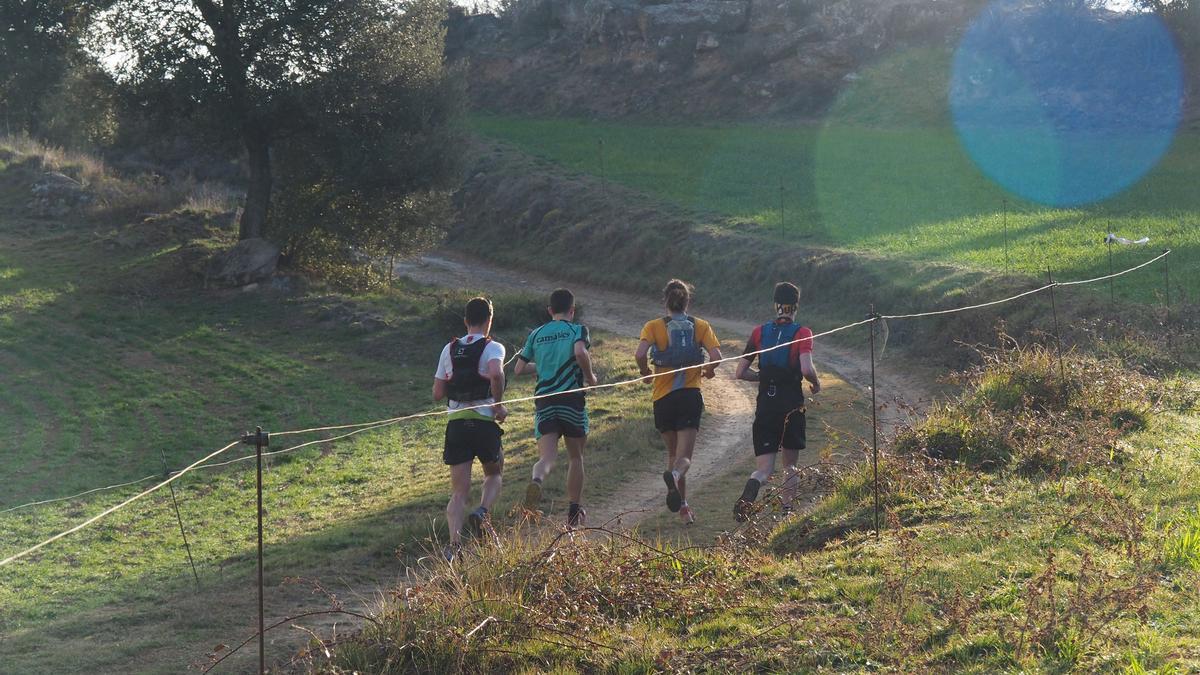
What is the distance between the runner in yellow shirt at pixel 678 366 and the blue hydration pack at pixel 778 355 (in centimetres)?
41

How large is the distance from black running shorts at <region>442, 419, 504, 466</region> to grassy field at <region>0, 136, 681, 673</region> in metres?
0.87

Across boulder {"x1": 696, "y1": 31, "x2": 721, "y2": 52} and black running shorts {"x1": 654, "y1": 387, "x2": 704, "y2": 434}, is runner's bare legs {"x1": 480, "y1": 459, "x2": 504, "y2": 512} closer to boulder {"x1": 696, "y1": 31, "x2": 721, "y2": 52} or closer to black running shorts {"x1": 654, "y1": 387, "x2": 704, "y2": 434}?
black running shorts {"x1": 654, "y1": 387, "x2": 704, "y2": 434}

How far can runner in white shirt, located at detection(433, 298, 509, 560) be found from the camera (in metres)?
8.35

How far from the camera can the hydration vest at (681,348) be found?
9188 mm

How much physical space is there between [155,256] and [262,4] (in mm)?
6651

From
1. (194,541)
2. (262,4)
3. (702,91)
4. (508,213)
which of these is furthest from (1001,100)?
(194,541)

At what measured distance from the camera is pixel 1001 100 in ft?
154

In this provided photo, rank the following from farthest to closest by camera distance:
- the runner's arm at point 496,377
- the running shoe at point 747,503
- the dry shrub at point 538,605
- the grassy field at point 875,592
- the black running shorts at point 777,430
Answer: the black running shorts at point 777,430 → the running shoe at point 747,503 → the runner's arm at point 496,377 → the dry shrub at point 538,605 → the grassy field at point 875,592

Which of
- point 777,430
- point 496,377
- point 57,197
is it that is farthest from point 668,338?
point 57,197

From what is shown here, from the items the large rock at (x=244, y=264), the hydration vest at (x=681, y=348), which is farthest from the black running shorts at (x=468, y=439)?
the large rock at (x=244, y=264)

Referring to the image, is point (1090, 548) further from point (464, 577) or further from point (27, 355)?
point (27, 355)

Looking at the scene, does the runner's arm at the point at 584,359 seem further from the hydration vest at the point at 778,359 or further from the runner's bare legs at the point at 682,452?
the hydration vest at the point at 778,359

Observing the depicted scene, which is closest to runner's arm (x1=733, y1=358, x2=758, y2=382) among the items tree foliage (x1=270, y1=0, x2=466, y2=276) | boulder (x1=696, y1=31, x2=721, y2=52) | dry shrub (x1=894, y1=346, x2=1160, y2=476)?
dry shrub (x1=894, y1=346, x2=1160, y2=476)

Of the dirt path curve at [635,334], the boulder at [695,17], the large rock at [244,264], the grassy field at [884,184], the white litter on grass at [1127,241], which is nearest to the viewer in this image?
the dirt path curve at [635,334]
